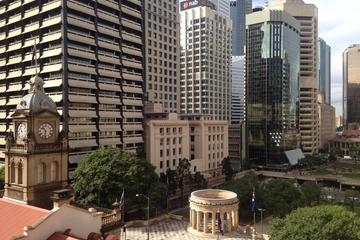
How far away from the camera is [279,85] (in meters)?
165

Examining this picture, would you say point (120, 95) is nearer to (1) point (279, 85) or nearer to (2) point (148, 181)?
(2) point (148, 181)

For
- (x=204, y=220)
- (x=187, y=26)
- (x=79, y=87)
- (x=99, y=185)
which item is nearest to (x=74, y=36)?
(x=79, y=87)

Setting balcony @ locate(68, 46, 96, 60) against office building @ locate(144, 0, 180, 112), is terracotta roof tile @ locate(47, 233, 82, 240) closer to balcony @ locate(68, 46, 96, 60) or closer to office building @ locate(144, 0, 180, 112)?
balcony @ locate(68, 46, 96, 60)

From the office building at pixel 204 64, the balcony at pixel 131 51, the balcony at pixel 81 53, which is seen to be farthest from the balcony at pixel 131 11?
the office building at pixel 204 64

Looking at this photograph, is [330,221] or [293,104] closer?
[330,221]

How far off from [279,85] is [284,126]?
18.4 meters

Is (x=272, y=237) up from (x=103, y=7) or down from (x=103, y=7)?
down

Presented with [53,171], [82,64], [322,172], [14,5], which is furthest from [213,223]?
[322,172]

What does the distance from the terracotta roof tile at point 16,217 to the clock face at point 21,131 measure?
6.45m

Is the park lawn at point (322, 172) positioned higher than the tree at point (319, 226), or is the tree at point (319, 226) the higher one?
the tree at point (319, 226)

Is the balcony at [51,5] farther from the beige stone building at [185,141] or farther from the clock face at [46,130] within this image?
the clock face at [46,130]

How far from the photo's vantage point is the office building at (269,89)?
534ft

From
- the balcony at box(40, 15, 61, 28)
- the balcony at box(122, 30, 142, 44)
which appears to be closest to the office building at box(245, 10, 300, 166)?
the balcony at box(122, 30, 142, 44)

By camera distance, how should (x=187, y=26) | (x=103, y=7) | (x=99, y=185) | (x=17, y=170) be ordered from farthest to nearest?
1. (x=187, y=26)
2. (x=103, y=7)
3. (x=99, y=185)
4. (x=17, y=170)
